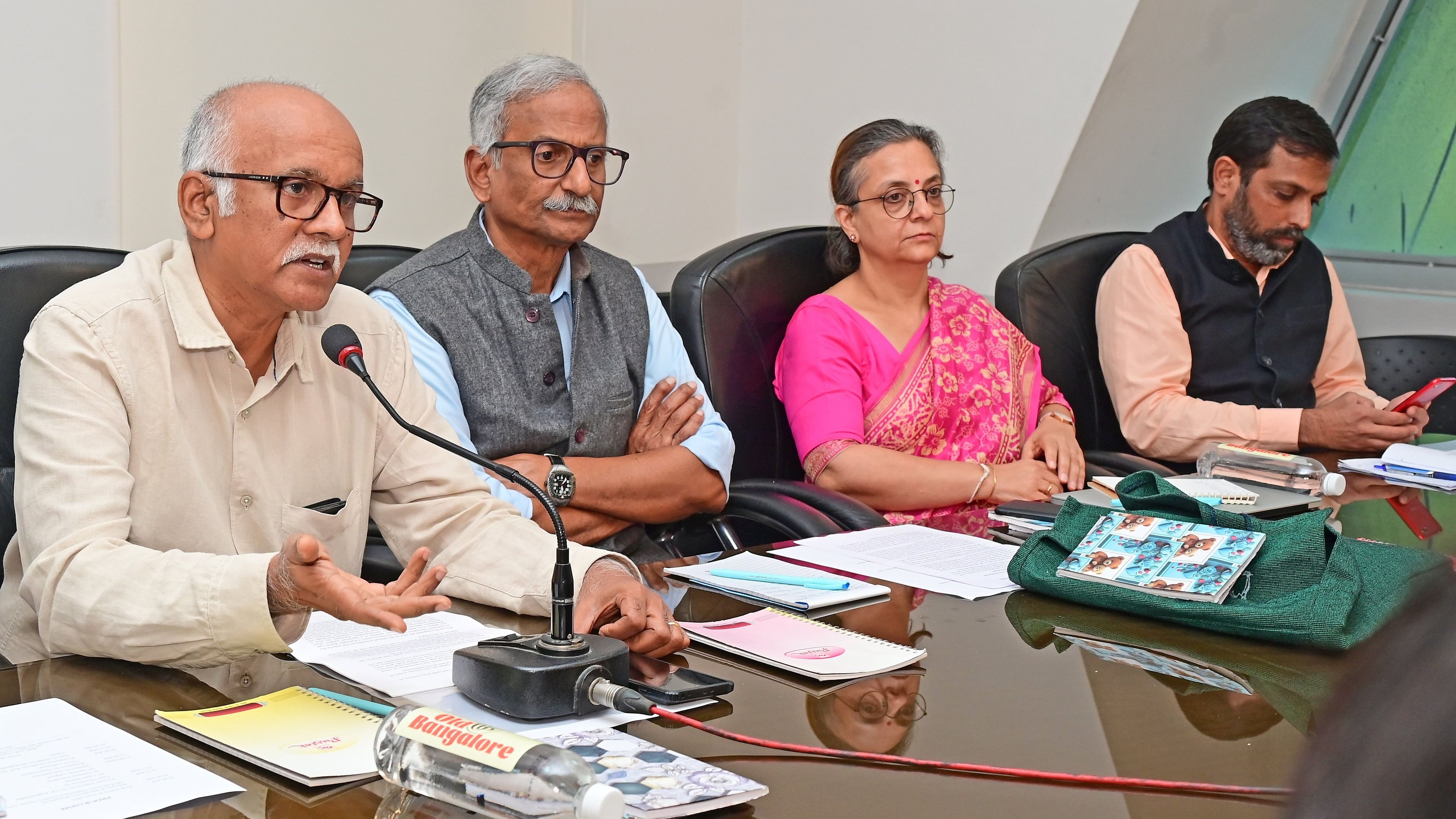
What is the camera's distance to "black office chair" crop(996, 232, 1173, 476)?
10.2 feet

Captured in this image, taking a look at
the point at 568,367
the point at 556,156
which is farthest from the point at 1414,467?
the point at 556,156

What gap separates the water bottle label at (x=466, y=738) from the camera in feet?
3.16

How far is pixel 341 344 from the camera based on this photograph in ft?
4.70

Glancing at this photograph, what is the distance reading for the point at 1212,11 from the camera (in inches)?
151

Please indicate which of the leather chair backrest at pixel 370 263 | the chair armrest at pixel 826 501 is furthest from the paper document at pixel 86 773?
the leather chair backrest at pixel 370 263

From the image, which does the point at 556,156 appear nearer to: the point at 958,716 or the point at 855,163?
the point at 855,163

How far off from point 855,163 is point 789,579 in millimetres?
1403

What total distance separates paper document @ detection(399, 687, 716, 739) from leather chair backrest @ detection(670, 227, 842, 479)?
141 cm

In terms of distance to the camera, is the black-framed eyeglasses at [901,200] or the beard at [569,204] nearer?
the beard at [569,204]

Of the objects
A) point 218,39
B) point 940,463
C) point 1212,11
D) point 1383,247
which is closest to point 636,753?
point 940,463

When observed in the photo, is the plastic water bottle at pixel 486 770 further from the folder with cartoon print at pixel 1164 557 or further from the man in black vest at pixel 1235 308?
the man in black vest at pixel 1235 308

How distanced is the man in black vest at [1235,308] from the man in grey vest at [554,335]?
3.75 feet

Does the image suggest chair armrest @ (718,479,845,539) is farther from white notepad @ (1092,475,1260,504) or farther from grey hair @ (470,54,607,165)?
grey hair @ (470,54,607,165)

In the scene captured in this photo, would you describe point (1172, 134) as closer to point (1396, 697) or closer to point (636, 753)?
point (636, 753)
